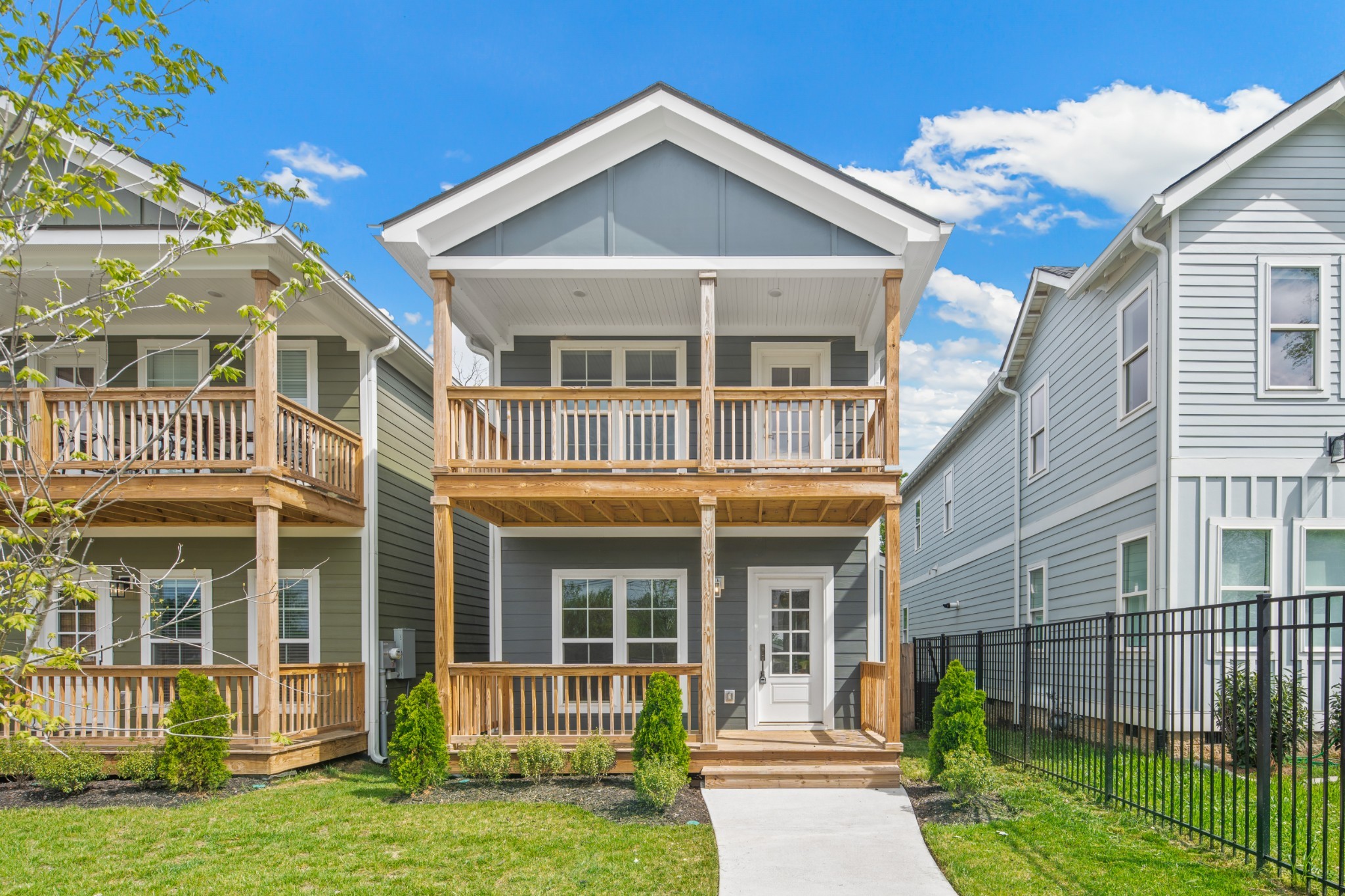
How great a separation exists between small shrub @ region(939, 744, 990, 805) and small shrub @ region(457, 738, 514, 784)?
418 centimetres

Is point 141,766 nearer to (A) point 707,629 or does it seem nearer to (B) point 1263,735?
(A) point 707,629

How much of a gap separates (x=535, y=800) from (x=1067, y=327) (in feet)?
33.4

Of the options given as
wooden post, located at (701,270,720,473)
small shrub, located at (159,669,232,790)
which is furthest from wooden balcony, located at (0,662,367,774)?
wooden post, located at (701,270,720,473)

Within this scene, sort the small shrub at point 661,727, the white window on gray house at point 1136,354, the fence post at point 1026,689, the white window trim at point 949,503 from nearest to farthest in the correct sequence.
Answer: the small shrub at point 661,727 → the fence post at point 1026,689 → the white window on gray house at point 1136,354 → the white window trim at point 949,503

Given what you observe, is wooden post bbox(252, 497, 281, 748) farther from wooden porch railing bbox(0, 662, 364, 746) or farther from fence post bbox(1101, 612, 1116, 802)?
fence post bbox(1101, 612, 1116, 802)

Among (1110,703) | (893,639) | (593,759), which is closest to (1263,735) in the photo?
(1110,703)

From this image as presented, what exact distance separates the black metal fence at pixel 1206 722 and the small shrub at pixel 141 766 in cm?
883

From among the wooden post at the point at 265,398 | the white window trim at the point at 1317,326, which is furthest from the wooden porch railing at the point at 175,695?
the white window trim at the point at 1317,326

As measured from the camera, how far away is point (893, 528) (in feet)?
32.2

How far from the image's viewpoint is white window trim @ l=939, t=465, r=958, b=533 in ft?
70.3

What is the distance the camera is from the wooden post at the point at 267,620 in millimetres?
9664

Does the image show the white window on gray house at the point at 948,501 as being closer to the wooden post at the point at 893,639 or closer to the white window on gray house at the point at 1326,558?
the white window on gray house at the point at 1326,558

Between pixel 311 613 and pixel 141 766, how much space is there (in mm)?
3317

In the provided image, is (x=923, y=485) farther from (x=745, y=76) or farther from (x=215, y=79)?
(x=215, y=79)
